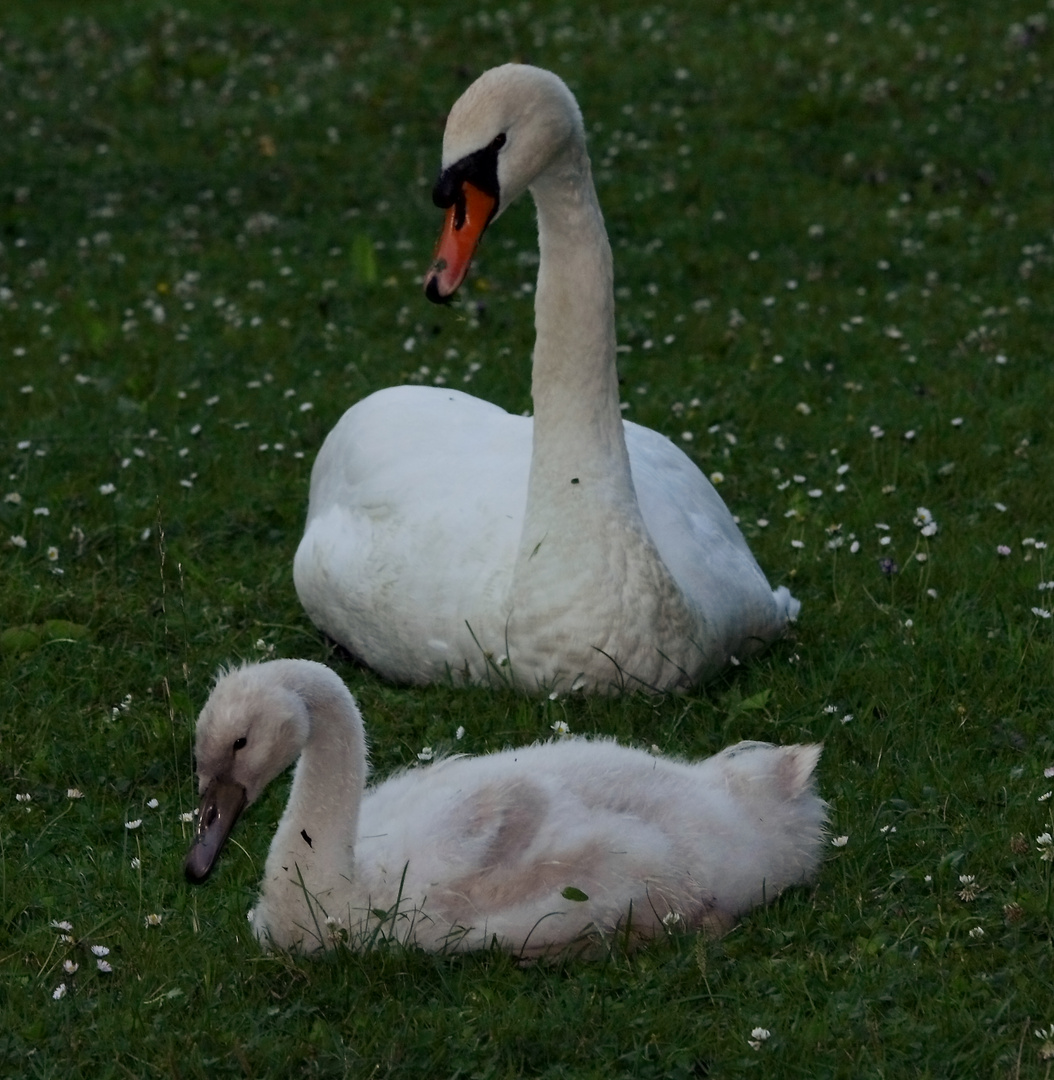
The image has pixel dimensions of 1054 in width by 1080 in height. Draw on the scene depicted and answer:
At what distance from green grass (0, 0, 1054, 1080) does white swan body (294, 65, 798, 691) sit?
15 cm

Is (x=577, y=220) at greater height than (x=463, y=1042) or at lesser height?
greater

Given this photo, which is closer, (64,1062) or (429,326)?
(64,1062)

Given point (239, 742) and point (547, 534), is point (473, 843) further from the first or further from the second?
point (547, 534)

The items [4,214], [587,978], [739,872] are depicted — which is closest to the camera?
[587,978]

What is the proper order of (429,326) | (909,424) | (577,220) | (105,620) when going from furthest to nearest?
1. (429,326)
2. (909,424)
3. (105,620)
4. (577,220)

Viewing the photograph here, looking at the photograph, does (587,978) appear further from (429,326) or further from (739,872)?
(429,326)

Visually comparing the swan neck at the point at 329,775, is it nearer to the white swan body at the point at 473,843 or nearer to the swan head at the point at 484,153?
the white swan body at the point at 473,843

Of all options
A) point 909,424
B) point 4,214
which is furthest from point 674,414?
point 4,214

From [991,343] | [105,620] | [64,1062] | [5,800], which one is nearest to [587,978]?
[64,1062]

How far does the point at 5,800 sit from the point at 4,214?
308 inches

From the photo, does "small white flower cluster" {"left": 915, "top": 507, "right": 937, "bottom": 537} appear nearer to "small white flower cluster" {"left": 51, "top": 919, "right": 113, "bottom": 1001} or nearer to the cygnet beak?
the cygnet beak

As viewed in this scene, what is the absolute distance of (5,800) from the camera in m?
5.10

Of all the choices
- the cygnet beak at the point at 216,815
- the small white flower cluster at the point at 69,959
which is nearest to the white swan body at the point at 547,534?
the cygnet beak at the point at 216,815

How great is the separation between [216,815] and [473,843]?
1.87ft
